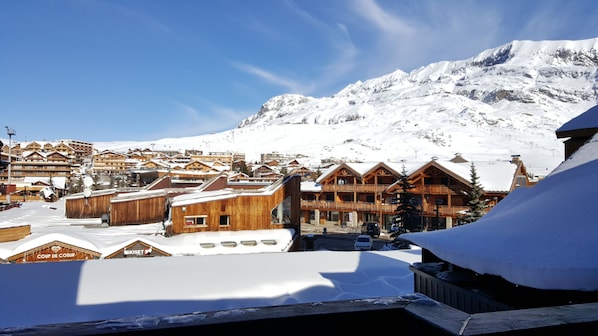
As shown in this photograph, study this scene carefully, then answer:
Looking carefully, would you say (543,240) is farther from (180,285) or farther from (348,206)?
(348,206)

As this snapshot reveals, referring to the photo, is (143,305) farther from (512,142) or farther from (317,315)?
(512,142)

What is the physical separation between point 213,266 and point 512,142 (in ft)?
354

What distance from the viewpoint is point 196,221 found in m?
16.1

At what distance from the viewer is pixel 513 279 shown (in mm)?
2699

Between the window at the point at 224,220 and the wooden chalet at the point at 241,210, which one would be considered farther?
the window at the point at 224,220

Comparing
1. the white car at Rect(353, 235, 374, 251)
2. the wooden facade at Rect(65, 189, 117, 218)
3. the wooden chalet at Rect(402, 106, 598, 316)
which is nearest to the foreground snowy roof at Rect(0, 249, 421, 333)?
the wooden chalet at Rect(402, 106, 598, 316)

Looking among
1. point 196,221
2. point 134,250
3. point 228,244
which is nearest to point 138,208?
point 196,221

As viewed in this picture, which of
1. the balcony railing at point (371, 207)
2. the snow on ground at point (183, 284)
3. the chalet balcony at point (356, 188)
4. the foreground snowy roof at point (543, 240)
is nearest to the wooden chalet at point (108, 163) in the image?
the balcony railing at point (371, 207)

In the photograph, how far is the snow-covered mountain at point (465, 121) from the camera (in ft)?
307

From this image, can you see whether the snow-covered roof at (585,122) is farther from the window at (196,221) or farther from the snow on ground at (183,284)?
the window at (196,221)

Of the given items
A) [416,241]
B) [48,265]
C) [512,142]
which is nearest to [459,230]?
[416,241]

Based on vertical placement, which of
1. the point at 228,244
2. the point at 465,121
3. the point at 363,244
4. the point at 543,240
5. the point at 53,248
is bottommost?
the point at 363,244

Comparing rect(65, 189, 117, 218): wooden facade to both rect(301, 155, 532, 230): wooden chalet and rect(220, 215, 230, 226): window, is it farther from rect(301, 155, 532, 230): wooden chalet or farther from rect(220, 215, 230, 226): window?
rect(301, 155, 532, 230): wooden chalet

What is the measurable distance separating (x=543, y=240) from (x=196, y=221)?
588 inches
